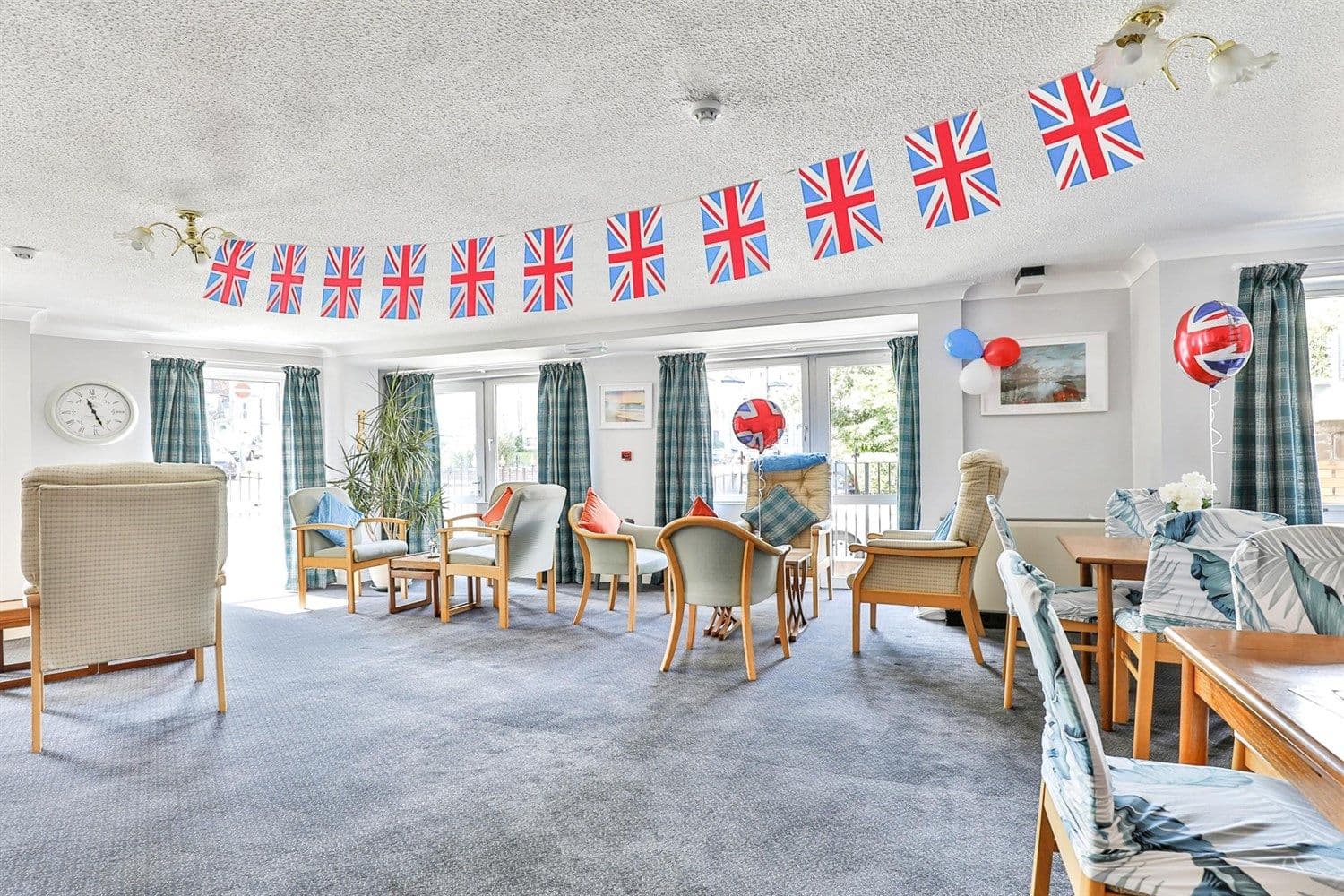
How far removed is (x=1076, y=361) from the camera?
473 centimetres

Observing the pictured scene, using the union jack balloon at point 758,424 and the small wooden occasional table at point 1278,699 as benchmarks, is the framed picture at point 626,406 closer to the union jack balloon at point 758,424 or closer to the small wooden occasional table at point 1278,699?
the union jack balloon at point 758,424

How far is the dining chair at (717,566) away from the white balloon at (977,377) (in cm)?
191

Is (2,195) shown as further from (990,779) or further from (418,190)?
(990,779)

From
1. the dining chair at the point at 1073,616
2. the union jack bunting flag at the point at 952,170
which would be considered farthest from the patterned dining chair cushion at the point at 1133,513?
the union jack bunting flag at the point at 952,170

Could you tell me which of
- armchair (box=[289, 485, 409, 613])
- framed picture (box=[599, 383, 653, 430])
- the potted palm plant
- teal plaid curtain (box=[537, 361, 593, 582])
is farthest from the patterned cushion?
the potted palm plant

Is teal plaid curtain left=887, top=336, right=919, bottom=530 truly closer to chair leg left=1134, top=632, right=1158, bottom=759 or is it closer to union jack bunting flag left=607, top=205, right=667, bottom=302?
union jack bunting flag left=607, top=205, right=667, bottom=302

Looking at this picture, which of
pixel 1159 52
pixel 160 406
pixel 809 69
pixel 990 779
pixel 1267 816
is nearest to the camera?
pixel 1267 816

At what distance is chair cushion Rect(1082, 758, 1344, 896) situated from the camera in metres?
1.09

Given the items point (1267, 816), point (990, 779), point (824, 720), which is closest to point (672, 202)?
point (824, 720)

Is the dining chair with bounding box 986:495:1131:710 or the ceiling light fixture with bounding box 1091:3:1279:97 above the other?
the ceiling light fixture with bounding box 1091:3:1279:97

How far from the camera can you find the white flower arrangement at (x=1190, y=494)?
285cm

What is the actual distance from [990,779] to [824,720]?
2.39ft

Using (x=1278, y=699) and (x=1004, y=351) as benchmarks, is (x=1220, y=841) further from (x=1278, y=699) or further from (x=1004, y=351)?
(x=1004, y=351)

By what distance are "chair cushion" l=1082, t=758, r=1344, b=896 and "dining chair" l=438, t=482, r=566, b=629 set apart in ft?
13.6
